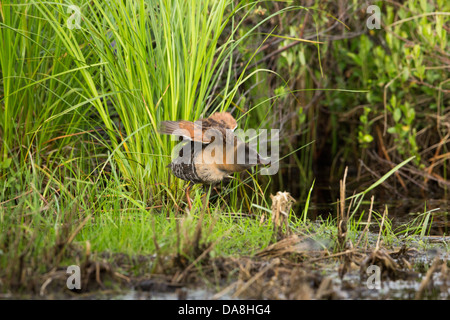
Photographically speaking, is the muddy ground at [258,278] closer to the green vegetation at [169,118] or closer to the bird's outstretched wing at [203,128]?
the green vegetation at [169,118]

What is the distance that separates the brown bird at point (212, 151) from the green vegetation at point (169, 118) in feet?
0.73

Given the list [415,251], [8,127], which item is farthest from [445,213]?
[8,127]

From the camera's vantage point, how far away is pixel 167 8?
13.9 ft

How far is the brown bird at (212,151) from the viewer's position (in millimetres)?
3660

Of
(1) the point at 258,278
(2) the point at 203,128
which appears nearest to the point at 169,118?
(2) the point at 203,128

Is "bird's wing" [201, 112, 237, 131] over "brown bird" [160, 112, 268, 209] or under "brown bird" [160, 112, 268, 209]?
over

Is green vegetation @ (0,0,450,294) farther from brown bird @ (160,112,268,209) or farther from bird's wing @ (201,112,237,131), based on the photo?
bird's wing @ (201,112,237,131)

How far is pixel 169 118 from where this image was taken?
4.43 m

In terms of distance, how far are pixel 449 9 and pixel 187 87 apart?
11.2 feet

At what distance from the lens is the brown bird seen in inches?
144

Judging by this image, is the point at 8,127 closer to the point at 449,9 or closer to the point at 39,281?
the point at 39,281

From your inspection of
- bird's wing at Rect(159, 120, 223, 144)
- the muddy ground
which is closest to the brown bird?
bird's wing at Rect(159, 120, 223, 144)

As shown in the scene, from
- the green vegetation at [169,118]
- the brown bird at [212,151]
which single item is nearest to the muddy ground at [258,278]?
the green vegetation at [169,118]

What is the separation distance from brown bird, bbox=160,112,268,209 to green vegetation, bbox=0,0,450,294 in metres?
0.22
